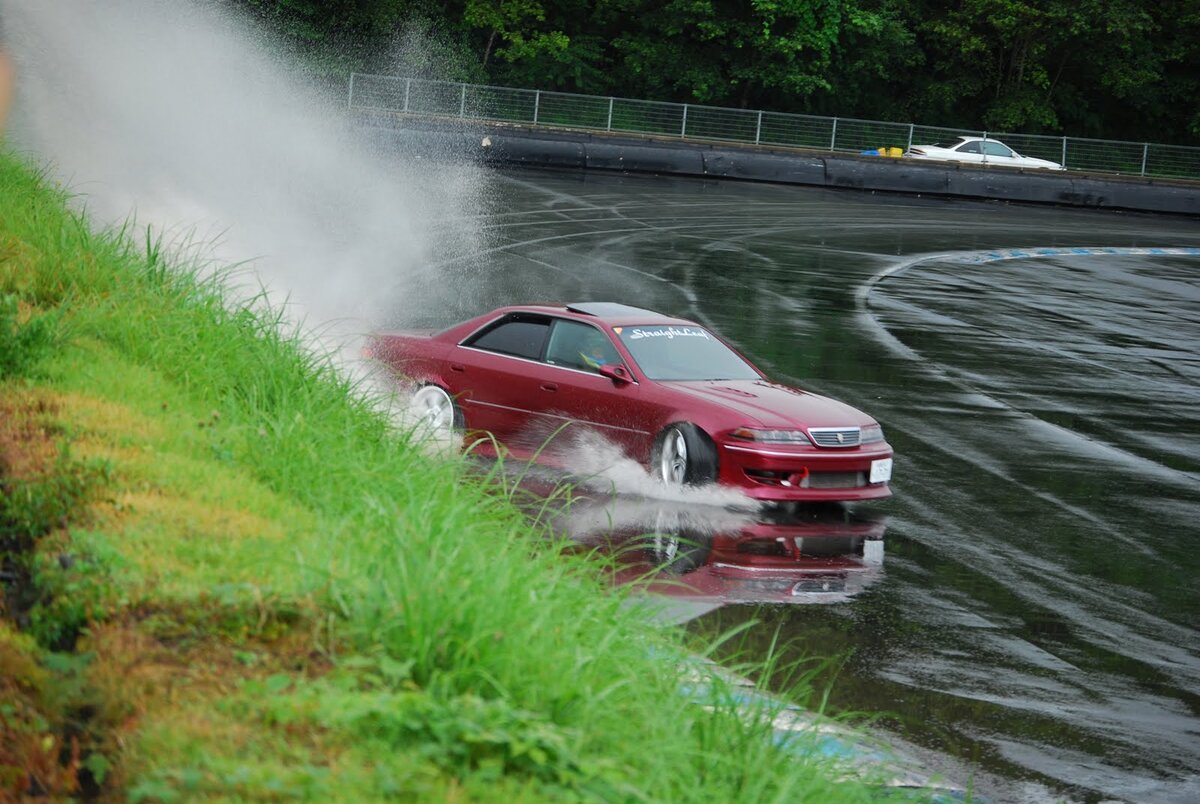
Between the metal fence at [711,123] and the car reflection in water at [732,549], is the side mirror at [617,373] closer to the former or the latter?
the car reflection in water at [732,549]

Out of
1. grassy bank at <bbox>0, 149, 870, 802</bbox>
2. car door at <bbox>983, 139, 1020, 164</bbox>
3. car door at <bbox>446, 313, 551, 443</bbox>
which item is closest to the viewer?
grassy bank at <bbox>0, 149, 870, 802</bbox>

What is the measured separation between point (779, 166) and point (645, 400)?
32.8 m

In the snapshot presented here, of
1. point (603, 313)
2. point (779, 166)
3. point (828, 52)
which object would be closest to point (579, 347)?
point (603, 313)

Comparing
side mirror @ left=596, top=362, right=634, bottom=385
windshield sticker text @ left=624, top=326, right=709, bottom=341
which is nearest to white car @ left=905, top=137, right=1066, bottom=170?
windshield sticker text @ left=624, top=326, right=709, bottom=341

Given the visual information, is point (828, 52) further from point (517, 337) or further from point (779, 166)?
point (517, 337)

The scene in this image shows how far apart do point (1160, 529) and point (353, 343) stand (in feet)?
23.0

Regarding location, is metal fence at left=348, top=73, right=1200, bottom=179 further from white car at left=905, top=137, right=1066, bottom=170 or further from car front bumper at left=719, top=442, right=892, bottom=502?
car front bumper at left=719, top=442, right=892, bottom=502

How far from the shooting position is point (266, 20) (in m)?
48.7

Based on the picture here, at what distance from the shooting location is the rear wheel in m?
11.7

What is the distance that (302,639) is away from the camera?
4.88 metres

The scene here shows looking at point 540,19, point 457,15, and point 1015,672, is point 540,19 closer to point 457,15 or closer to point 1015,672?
point 457,15

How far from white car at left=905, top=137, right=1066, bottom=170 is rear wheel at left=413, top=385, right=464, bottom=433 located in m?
37.2

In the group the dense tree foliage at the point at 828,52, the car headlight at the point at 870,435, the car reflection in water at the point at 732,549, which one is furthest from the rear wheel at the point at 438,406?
the dense tree foliage at the point at 828,52

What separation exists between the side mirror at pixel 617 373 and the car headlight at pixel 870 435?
180 cm
